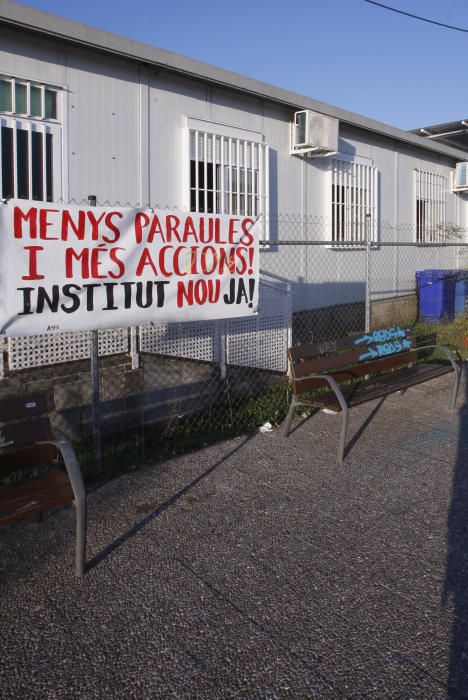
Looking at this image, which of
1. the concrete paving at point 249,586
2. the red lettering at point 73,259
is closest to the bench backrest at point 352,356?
the concrete paving at point 249,586

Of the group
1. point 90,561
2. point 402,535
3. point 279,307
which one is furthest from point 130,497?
point 279,307

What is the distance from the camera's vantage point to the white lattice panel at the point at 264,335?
7191 mm

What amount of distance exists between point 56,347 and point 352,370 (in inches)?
110

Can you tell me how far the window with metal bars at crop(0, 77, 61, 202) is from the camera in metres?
6.55

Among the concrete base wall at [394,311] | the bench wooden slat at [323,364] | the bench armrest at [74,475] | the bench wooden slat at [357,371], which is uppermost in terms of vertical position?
the concrete base wall at [394,311]

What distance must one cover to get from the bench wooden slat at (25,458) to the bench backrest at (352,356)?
2.35 metres

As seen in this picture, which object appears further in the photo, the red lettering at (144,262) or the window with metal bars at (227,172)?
the window with metal bars at (227,172)

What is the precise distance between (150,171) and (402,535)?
5665mm

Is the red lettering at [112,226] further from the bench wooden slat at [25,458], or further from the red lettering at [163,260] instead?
the bench wooden slat at [25,458]

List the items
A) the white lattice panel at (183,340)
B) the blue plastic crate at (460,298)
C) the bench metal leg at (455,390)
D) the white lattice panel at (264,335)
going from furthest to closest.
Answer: the blue plastic crate at (460,298), the white lattice panel at (264,335), the bench metal leg at (455,390), the white lattice panel at (183,340)

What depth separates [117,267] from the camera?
→ 4.67m

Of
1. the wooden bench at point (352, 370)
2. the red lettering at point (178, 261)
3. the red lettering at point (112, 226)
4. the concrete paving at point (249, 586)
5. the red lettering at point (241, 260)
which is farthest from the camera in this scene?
the red lettering at point (241, 260)

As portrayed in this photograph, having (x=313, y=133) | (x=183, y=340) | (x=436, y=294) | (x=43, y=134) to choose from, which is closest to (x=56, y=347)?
(x=183, y=340)

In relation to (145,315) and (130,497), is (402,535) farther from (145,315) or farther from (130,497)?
(145,315)
